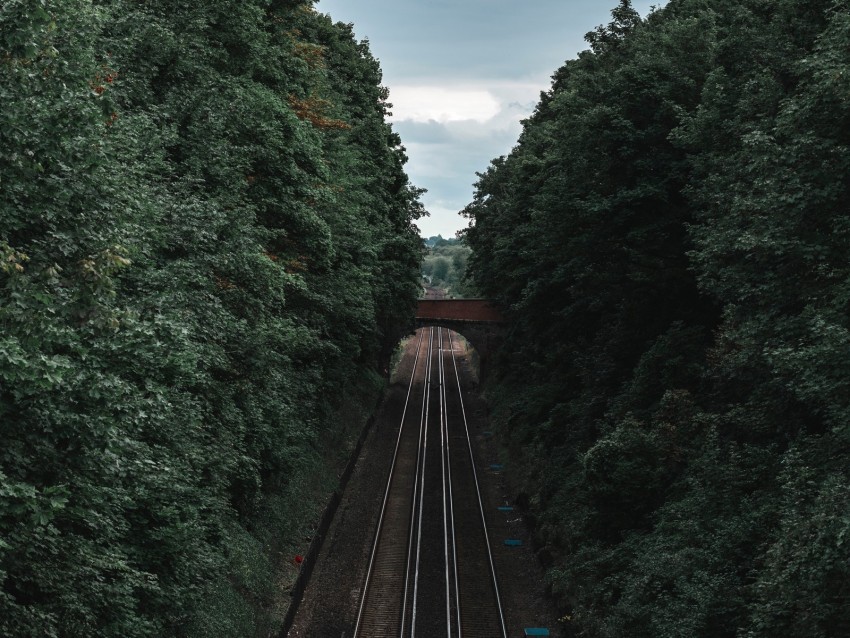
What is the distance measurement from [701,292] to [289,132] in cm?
1211

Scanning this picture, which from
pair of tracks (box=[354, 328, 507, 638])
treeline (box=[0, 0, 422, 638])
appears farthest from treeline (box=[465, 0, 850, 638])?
treeline (box=[0, 0, 422, 638])

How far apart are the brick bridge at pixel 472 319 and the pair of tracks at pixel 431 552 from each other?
1401 centimetres

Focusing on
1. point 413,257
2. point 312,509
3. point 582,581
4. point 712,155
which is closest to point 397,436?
point 413,257

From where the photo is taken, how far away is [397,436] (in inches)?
1606

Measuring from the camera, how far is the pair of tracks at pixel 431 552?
1995cm

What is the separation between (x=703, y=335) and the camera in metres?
22.3

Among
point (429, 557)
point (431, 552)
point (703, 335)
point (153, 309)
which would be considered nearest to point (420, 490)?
point (431, 552)

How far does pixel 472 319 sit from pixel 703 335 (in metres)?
34.5

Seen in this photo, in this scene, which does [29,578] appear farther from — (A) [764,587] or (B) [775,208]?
(B) [775,208]

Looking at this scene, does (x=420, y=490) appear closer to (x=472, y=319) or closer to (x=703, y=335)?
(x=703, y=335)

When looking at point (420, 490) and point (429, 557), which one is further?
point (420, 490)

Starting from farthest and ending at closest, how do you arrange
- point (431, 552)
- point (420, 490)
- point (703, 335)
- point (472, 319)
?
point (472, 319) < point (420, 490) < point (431, 552) < point (703, 335)

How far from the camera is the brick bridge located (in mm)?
55344

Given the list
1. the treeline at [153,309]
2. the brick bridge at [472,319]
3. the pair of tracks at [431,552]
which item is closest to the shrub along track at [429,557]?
the pair of tracks at [431,552]
